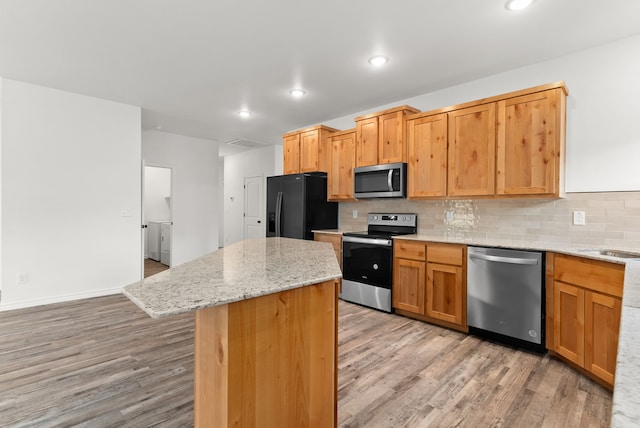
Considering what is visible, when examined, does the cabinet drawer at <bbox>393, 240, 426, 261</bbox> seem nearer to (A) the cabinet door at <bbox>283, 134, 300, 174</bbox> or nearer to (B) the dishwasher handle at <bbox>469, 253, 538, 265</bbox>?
(B) the dishwasher handle at <bbox>469, 253, 538, 265</bbox>

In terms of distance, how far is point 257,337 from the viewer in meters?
1.17

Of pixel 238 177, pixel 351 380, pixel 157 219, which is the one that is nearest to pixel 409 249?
pixel 351 380

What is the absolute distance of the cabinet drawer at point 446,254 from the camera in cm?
300

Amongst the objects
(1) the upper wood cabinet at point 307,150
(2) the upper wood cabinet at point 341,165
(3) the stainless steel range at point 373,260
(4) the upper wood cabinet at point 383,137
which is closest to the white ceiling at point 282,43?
(4) the upper wood cabinet at point 383,137

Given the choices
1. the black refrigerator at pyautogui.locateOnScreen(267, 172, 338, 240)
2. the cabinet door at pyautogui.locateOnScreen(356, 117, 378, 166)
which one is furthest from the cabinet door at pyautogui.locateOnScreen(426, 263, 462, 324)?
the black refrigerator at pyautogui.locateOnScreen(267, 172, 338, 240)

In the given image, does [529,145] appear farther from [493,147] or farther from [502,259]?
[502,259]

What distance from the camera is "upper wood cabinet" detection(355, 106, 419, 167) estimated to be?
366cm

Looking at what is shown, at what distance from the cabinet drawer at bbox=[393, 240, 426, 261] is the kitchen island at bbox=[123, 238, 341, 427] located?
2.00 m

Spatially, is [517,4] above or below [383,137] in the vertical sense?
above

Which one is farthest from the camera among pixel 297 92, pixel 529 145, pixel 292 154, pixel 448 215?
pixel 292 154

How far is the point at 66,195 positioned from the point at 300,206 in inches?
114

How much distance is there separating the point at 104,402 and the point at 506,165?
11.7ft

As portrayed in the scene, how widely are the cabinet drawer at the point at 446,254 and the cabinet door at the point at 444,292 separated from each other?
0.05 m

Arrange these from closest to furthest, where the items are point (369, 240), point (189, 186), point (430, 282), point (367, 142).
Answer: point (430, 282) < point (369, 240) < point (367, 142) < point (189, 186)
